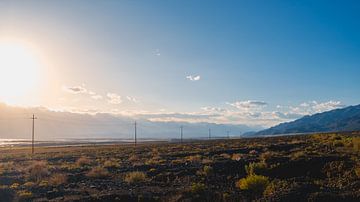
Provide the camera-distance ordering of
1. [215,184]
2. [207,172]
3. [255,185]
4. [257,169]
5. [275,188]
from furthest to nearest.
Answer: [207,172] → [257,169] → [215,184] → [255,185] → [275,188]

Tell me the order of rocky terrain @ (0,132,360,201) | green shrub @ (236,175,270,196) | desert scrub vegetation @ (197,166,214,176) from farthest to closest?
1. desert scrub vegetation @ (197,166,214,176)
2. green shrub @ (236,175,270,196)
3. rocky terrain @ (0,132,360,201)

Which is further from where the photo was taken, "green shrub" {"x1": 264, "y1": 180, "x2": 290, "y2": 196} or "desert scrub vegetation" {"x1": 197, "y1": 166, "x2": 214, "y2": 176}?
"desert scrub vegetation" {"x1": 197, "y1": 166, "x2": 214, "y2": 176}

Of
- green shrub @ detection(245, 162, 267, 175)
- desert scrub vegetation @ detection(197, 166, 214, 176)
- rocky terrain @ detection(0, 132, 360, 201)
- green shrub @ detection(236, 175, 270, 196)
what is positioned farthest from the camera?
desert scrub vegetation @ detection(197, 166, 214, 176)

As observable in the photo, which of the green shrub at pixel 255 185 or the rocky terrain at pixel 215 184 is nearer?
the rocky terrain at pixel 215 184

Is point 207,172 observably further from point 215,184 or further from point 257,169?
point 215,184

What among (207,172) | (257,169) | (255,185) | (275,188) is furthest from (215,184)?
(275,188)

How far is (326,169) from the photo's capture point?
24078mm

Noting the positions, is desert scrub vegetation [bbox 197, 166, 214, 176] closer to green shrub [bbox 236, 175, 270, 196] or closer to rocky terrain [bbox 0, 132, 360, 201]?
rocky terrain [bbox 0, 132, 360, 201]

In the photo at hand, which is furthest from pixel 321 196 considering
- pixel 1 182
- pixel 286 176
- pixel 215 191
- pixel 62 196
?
pixel 1 182

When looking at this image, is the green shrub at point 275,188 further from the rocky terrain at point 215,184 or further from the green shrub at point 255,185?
the green shrub at point 255,185

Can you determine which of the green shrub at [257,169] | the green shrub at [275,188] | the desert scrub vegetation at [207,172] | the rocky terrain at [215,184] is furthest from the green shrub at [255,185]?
the desert scrub vegetation at [207,172]

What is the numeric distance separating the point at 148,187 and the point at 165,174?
14.5 ft

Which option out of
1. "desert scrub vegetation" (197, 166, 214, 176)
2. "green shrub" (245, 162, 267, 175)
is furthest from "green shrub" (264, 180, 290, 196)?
"desert scrub vegetation" (197, 166, 214, 176)

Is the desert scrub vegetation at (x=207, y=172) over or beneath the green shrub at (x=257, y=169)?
beneath
